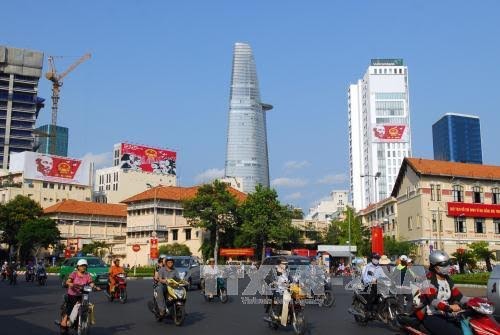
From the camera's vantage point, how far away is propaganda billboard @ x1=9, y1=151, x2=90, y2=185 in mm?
108188

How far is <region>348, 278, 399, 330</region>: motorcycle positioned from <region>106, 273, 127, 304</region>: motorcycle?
400 inches

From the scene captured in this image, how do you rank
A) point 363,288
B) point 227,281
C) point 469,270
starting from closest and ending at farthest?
point 363,288 → point 227,281 → point 469,270

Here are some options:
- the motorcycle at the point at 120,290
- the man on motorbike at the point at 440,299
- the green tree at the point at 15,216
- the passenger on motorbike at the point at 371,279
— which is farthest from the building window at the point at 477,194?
the green tree at the point at 15,216

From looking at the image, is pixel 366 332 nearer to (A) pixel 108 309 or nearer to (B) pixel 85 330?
(B) pixel 85 330

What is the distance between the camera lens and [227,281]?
21531 mm

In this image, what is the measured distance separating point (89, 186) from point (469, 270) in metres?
91.1

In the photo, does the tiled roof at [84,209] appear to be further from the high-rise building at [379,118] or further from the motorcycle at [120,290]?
the motorcycle at [120,290]

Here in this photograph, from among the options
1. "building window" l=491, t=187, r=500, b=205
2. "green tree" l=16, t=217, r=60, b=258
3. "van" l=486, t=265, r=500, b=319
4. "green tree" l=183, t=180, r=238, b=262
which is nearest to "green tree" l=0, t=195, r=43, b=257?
"green tree" l=16, t=217, r=60, b=258

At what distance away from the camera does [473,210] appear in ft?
188

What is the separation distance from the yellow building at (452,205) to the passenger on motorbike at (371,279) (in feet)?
147

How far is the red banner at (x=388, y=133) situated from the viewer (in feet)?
241

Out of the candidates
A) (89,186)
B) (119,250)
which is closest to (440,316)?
(119,250)

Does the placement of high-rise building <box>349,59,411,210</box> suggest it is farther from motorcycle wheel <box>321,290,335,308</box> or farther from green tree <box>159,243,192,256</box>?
motorcycle wheel <box>321,290,335,308</box>

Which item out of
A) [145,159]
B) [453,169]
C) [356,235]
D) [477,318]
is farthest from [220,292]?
[145,159]
